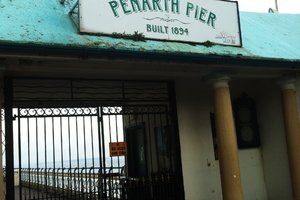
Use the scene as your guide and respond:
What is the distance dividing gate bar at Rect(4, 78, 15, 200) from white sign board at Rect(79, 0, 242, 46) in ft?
6.34

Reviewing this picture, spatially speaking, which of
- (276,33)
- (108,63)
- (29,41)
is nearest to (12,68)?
(29,41)

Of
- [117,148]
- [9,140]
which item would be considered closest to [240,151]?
[117,148]

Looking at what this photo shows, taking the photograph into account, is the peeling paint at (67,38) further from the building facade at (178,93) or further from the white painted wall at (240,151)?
the white painted wall at (240,151)

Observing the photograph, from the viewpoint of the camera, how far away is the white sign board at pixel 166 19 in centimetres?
630

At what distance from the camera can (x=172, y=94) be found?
28.3 feet

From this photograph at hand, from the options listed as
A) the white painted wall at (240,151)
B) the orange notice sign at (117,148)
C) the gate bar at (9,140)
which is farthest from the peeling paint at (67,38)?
the orange notice sign at (117,148)

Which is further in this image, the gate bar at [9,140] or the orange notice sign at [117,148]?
the orange notice sign at [117,148]

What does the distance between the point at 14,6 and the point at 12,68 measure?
1086 mm

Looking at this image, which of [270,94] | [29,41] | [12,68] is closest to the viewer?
[29,41]

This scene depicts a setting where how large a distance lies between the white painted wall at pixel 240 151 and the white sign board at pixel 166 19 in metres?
1.52

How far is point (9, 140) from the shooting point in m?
7.04

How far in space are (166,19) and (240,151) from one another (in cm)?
377

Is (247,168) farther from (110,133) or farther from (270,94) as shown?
(110,133)

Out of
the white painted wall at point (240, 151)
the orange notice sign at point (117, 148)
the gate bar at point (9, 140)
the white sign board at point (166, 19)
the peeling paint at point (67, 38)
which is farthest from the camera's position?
the white painted wall at point (240, 151)
